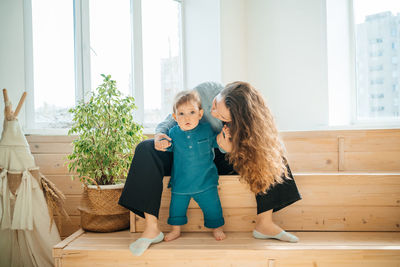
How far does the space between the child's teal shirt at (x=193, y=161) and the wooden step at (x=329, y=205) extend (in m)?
0.10

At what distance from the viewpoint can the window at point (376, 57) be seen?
2.59 m

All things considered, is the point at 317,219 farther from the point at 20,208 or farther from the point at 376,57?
→ the point at 376,57

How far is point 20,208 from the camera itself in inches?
63.0

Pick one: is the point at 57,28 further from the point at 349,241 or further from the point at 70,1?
the point at 349,241

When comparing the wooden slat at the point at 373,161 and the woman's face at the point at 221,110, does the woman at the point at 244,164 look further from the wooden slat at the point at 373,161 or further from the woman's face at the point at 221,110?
the wooden slat at the point at 373,161

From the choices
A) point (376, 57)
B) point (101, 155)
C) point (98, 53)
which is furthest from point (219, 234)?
point (376, 57)

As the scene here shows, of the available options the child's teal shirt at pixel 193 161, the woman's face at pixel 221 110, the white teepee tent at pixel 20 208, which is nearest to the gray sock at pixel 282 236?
the child's teal shirt at pixel 193 161

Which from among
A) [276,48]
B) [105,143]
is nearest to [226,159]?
[105,143]

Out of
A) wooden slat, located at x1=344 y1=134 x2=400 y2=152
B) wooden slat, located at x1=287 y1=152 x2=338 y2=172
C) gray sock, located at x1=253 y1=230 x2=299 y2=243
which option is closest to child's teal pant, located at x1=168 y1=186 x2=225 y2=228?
gray sock, located at x1=253 y1=230 x2=299 y2=243

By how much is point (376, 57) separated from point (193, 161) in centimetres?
202

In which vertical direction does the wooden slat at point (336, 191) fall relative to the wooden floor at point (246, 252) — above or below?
above

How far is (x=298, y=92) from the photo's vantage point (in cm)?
264

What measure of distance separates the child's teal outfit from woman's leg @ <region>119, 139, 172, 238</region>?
8cm

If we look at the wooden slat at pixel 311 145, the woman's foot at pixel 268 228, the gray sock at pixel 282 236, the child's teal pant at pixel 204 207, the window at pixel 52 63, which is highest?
the window at pixel 52 63
